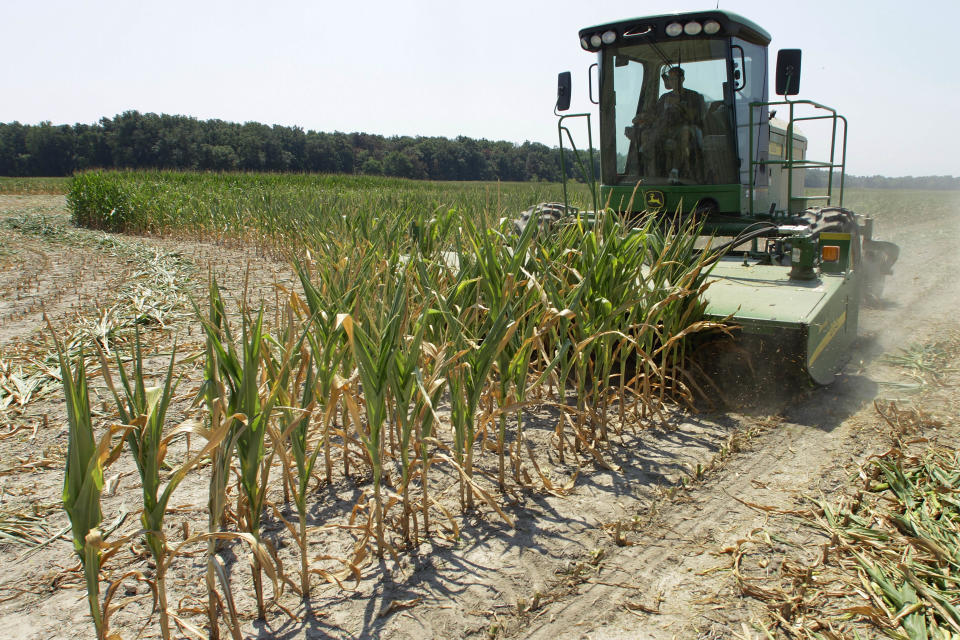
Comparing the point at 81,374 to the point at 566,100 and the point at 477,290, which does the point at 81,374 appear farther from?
the point at 566,100

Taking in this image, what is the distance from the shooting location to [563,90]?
546cm

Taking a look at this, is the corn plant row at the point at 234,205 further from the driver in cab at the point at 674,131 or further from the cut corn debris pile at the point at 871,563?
the cut corn debris pile at the point at 871,563

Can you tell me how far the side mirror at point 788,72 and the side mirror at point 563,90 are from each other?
156cm

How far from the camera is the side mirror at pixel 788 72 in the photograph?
480cm

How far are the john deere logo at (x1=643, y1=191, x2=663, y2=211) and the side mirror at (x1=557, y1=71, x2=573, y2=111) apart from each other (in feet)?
3.20

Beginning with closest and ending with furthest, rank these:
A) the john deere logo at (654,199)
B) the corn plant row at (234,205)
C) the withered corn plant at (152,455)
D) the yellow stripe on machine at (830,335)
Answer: the withered corn plant at (152,455) → the yellow stripe on machine at (830,335) → the john deere logo at (654,199) → the corn plant row at (234,205)

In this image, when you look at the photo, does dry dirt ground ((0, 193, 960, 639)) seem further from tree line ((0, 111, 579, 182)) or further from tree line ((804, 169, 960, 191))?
tree line ((804, 169, 960, 191))

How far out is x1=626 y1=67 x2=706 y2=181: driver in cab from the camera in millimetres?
5324

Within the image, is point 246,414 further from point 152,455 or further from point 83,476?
point 83,476

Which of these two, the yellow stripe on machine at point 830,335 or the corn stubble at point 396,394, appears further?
the yellow stripe on machine at point 830,335

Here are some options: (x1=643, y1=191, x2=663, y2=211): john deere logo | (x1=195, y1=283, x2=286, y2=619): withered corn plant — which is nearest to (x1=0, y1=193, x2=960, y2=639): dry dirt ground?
(x1=195, y1=283, x2=286, y2=619): withered corn plant

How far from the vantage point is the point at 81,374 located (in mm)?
1481

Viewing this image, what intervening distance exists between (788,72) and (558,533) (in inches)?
159

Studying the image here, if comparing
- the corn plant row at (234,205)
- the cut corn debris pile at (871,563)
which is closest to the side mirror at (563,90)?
the corn plant row at (234,205)
